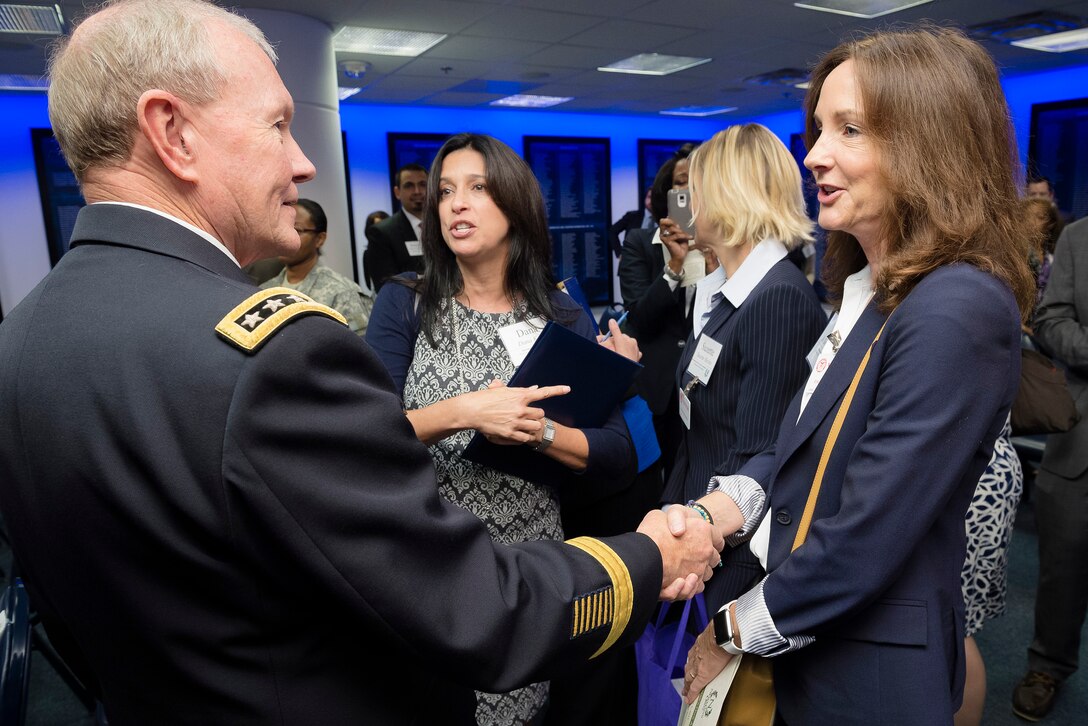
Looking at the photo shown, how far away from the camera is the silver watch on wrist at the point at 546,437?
60.4 inches

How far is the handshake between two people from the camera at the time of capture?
1.08 m

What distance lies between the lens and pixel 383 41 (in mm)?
5594

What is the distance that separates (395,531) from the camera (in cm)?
71

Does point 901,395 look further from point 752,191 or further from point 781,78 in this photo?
point 781,78

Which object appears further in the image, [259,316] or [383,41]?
[383,41]

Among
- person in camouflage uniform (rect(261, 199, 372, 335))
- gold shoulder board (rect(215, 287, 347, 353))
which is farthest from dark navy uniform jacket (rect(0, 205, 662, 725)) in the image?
person in camouflage uniform (rect(261, 199, 372, 335))

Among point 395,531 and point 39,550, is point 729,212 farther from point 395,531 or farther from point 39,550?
point 39,550

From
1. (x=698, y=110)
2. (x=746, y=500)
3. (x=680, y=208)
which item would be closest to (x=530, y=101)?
(x=698, y=110)

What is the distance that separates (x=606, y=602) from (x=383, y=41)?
5.72m

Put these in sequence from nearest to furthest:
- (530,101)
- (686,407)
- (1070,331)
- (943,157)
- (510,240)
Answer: (943,157)
(686,407)
(510,240)
(1070,331)
(530,101)

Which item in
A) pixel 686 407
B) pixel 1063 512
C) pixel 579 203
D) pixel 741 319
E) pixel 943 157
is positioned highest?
pixel 943 157

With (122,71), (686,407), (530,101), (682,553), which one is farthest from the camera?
(530,101)

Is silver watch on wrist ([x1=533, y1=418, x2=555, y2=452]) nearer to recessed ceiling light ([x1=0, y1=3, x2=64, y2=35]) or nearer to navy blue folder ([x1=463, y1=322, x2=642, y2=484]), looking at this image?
navy blue folder ([x1=463, y1=322, x2=642, y2=484])

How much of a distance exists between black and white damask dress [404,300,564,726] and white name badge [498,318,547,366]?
1cm
